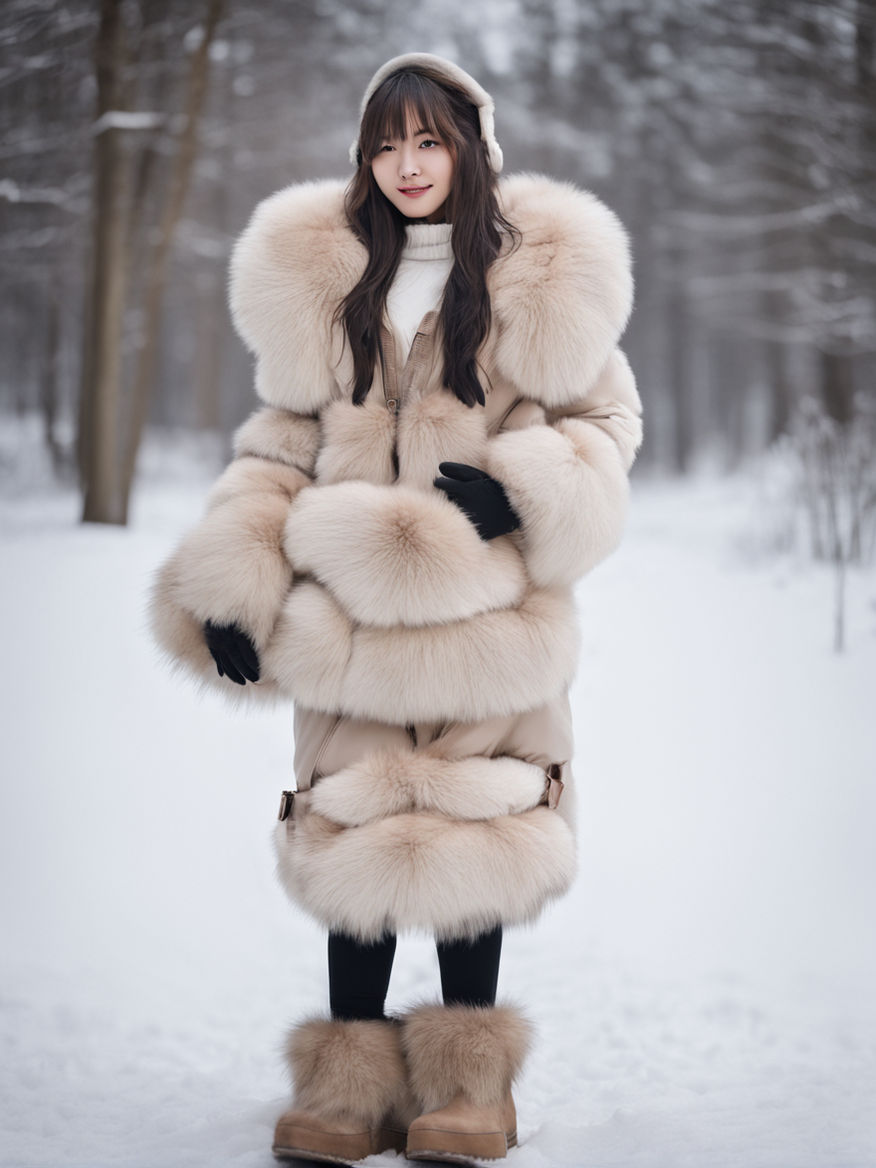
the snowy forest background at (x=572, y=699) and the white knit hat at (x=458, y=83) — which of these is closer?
the white knit hat at (x=458, y=83)

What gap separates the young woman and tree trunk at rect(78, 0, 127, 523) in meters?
6.16

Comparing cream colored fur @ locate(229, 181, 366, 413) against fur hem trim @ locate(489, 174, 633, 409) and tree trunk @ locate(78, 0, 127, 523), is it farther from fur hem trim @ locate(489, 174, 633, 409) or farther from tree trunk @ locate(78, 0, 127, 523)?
tree trunk @ locate(78, 0, 127, 523)

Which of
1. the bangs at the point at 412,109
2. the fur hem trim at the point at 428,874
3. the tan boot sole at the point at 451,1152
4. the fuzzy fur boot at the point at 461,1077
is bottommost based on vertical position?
the tan boot sole at the point at 451,1152

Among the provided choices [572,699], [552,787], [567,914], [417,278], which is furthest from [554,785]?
[572,699]

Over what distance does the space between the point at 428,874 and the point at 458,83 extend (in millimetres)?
1493

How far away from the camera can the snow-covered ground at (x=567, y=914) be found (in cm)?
235

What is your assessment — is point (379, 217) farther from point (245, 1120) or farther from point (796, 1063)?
point (796, 1063)

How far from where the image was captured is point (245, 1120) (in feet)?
7.45

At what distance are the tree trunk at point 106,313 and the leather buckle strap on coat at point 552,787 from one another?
6598 mm

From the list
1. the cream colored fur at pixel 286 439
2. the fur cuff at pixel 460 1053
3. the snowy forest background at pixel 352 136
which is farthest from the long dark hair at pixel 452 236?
the snowy forest background at pixel 352 136

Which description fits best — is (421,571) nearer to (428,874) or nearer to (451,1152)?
(428,874)

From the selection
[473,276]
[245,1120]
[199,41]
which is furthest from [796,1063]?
A: [199,41]

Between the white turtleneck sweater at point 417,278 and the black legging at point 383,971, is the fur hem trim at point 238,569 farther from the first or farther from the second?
the black legging at point 383,971

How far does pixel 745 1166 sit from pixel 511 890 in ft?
2.55
